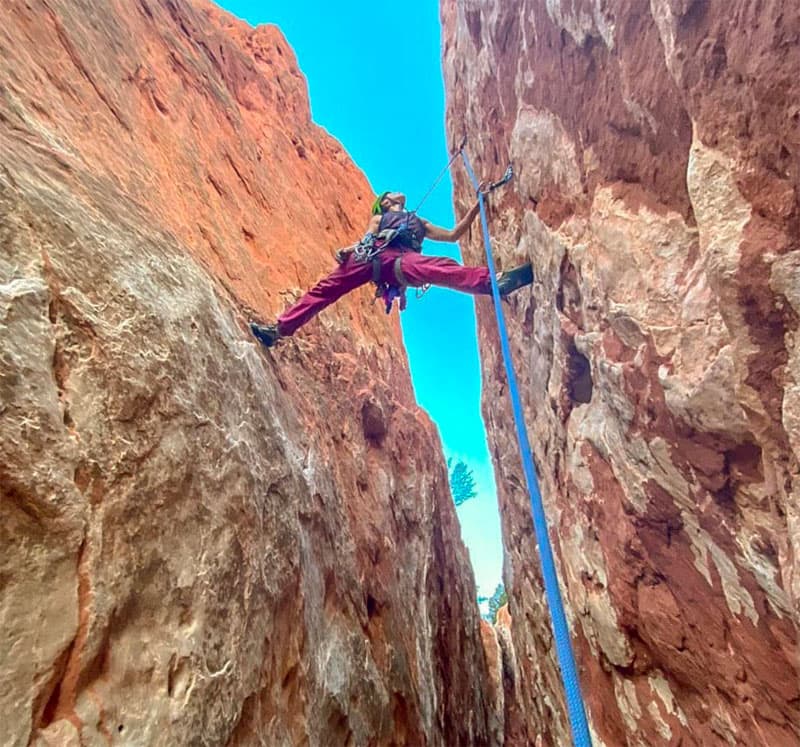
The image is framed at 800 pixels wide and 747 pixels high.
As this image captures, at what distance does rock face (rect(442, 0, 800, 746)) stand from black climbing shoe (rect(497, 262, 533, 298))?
0.19 meters

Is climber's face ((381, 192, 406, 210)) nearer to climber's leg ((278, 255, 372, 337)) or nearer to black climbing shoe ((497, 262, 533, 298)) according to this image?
climber's leg ((278, 255, 372, 337))

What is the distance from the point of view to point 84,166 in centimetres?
429

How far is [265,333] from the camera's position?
588 cm

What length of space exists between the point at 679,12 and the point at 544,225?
228cm

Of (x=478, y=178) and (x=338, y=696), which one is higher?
(x=478, y=178)

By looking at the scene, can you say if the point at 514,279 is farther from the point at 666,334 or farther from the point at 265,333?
the point at 265,333

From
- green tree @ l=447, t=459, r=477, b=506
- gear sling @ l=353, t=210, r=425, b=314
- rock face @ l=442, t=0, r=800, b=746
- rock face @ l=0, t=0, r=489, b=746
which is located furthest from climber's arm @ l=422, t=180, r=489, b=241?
green tree @ l=447, t=459, r=477, b=506

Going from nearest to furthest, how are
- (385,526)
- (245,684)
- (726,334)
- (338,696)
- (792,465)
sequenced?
1. (792,465)
2. (726,334)
3. (245,684)
4. (338,696)
5. (385,526)

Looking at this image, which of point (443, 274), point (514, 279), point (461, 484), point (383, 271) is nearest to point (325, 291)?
point (383, 271)

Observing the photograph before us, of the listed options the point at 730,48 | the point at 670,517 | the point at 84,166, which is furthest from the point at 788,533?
the point at 84,166

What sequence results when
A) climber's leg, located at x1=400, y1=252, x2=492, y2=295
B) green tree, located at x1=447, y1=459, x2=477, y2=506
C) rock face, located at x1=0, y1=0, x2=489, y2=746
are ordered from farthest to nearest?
green tree, located at x1=447, y1=459, x2=477, y2=506 < climber's leg, located at x1=400, y1=252, x2=492, y2=295 < rock face, located at x1=0, y1=0, x2=489, y2=746

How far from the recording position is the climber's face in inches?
266

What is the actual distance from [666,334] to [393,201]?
4.11 meters

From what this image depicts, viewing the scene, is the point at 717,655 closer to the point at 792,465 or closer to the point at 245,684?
the point at 792,465
